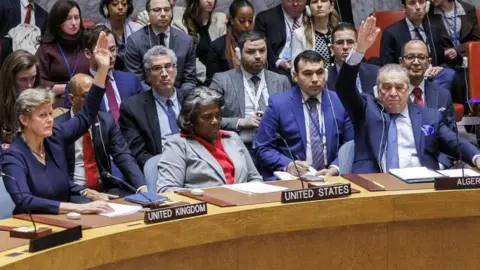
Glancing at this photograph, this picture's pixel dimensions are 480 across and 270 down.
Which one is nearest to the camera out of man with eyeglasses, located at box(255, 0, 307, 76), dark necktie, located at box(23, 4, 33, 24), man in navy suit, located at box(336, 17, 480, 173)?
man in navy suit, located at box(336, 17, 480, 173)

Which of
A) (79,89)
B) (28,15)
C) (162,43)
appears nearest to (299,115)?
(79,89)

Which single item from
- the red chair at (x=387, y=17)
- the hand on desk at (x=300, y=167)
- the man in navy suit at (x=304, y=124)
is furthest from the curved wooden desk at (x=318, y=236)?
the red chair at (x=387, y=17)

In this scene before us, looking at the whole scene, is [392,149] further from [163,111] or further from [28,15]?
[28,15]

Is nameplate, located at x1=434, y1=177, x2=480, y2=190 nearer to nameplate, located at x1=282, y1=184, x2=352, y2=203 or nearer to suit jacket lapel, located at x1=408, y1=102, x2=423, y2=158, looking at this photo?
nameplate, located at x1=282, y1=184, x2=352, y2=203

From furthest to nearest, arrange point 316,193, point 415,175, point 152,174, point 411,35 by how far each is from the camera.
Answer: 1. point 411,35
2. point 152,174
3. point 415,175
4. point 316,193

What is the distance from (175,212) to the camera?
3297mm

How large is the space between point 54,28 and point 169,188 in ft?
6.04

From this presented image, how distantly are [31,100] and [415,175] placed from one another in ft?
5.09

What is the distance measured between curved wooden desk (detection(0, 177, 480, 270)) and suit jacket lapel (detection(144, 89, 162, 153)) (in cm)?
161

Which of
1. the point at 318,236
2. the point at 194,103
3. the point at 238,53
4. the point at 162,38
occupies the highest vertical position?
the point at 162,38

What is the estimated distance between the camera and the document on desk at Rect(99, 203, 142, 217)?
3357 millimetres

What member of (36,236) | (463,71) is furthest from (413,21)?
(36,236)

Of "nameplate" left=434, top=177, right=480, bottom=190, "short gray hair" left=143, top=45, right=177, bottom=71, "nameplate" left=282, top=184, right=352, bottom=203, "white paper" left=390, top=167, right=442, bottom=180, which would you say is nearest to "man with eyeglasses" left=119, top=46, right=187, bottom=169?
"short gray hair" left=143, top=45, right=177, bottom=71

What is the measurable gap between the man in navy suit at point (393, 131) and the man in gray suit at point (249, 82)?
1.00 metres
